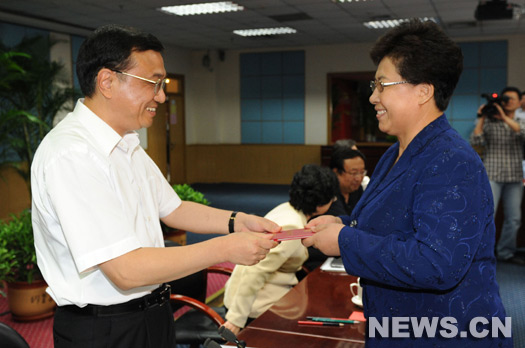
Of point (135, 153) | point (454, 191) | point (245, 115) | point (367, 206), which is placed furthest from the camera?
point (245, 115)

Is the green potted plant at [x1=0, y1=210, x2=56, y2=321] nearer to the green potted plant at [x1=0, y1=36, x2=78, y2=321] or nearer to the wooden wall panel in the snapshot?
the green potted plant at [x1=0, y1=36, x2=78, y2=321]

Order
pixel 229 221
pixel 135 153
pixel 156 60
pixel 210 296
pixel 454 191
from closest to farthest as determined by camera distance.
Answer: pixel 454 191 → pixel 156 60 → pixel 135 153 → pixel 229 221 → pixel 210 296

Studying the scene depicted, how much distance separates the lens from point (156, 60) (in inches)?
62.4

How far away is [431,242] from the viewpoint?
1239 millimetres

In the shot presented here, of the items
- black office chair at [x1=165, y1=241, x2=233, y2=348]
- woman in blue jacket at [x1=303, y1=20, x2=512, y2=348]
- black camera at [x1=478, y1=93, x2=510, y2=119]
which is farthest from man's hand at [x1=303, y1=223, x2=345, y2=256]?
black camera at [x1=478, y1=93, x2=510, y2=119]

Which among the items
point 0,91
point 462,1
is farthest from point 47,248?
point 462,1

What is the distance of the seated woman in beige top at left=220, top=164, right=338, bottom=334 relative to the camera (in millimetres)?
2420

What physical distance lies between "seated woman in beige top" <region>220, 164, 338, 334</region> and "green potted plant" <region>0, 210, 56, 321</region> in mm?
1863

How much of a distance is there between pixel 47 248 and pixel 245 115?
11355 mm

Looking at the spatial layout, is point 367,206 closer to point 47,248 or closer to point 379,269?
point 379,269

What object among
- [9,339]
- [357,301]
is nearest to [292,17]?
[357,301]

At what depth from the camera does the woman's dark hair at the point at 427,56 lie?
54.4 inches

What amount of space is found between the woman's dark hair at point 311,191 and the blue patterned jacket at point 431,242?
1327mm

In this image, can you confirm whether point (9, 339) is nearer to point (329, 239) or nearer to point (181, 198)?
point (329, 239)
